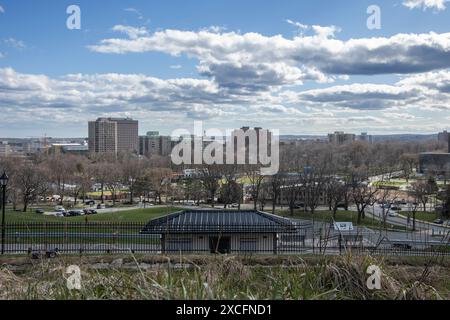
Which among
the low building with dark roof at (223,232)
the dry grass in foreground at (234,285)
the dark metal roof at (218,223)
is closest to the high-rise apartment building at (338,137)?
the dark metal roof at (218,223)

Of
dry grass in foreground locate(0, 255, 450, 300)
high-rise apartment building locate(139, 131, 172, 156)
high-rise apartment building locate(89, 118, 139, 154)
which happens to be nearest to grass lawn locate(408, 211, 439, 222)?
dry grass in foreground locate(0, 255, 450, 300)

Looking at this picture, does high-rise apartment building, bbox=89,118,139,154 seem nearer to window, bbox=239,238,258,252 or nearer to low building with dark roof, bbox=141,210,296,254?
low building with dark roof, bbox=141,210,296,254

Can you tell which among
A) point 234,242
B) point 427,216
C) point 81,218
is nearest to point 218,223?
point 234,242

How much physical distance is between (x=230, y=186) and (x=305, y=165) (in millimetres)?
12959

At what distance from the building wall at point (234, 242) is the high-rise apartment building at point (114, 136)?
8400 cm

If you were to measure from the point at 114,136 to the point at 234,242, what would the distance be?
91726 millimetres

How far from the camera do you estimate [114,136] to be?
103m

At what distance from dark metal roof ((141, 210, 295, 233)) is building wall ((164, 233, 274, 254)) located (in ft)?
0.81

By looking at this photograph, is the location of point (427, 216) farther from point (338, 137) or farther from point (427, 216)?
point (338, 137)
